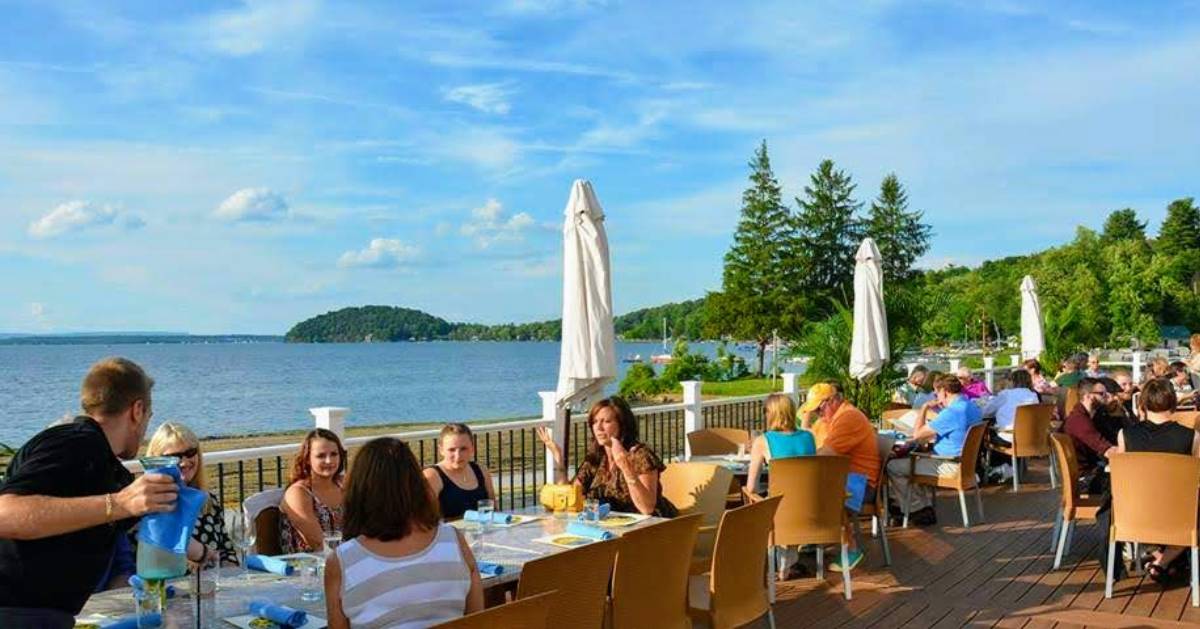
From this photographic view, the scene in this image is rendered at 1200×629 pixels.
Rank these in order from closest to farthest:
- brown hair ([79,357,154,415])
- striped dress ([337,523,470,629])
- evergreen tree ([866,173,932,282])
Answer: brown hair ([79,357,154,415]) < striped dress ([337,523,470,629]) < evergreen tree ([866,173,932,282])

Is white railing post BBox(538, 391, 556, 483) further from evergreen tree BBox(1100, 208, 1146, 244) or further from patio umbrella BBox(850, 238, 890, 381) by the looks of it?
evergreen tree BBox(1100, 208, 1146, 244)

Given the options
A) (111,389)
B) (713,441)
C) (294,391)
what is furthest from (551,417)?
(294,391)

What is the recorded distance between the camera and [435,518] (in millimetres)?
3037

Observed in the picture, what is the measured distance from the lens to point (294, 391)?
192ft

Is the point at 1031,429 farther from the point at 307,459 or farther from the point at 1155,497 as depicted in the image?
the point at 307,459

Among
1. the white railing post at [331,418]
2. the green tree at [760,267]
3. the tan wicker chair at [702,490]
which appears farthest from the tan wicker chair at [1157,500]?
the green tree at [760,267]

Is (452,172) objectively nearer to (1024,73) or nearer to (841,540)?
(1024,73)

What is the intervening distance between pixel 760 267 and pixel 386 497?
50.0m

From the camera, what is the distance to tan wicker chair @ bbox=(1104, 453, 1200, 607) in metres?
5.60

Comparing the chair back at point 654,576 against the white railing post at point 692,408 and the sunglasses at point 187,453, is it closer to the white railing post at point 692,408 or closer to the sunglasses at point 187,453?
the sunglasses at point 187,453

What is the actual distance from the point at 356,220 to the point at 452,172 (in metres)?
16.7

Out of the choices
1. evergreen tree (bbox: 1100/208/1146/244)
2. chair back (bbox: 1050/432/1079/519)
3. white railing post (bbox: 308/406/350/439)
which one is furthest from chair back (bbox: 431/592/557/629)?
evergreen tree (bbox: 1100/208/1146/244)

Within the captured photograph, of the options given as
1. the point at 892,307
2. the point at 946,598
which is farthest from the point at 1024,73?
the point at 946,598

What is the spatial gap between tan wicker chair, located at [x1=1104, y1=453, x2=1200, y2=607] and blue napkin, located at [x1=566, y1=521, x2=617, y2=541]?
3.35 meters
